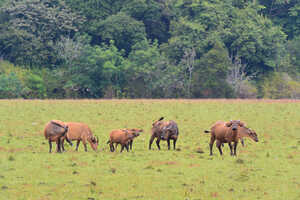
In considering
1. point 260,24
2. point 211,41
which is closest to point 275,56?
point 260,24

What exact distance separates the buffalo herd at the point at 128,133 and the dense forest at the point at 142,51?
41014 millimetres

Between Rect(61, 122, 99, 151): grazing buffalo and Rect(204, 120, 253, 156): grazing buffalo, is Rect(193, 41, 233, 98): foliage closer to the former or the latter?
Rect(61, 122, 99, 151): grazing buffalo

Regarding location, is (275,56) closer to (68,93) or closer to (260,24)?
(260,24)

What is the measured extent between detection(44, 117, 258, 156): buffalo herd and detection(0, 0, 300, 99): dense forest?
135ft

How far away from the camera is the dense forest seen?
209ft

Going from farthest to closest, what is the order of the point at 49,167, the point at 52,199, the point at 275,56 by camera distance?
the point at 275,56
the point at 49,167
the point at 52,199

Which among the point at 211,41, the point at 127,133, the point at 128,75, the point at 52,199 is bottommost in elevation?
the point at 52,199

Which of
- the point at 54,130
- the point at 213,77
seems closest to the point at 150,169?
the point at 54,130

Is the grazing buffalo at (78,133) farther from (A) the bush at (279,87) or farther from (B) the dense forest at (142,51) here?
(A) the bush at (279,87)

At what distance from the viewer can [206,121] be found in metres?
33.3

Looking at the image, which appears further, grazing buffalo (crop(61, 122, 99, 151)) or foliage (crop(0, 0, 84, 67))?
foliage (crop(0, 0, 84, 67))

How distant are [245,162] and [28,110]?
24.5 meters

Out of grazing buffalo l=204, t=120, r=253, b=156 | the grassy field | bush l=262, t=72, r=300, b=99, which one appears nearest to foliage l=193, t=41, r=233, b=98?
bush l=262, t=72, r=300, b=99

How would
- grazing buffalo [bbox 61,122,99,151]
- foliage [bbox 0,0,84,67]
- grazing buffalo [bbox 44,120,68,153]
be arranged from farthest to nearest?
foliage [bbox 0,0,84,67] < grazing buffalo [bbox 61,122,99,151] < grazing buffalo [bbox 44,120,68,153]
